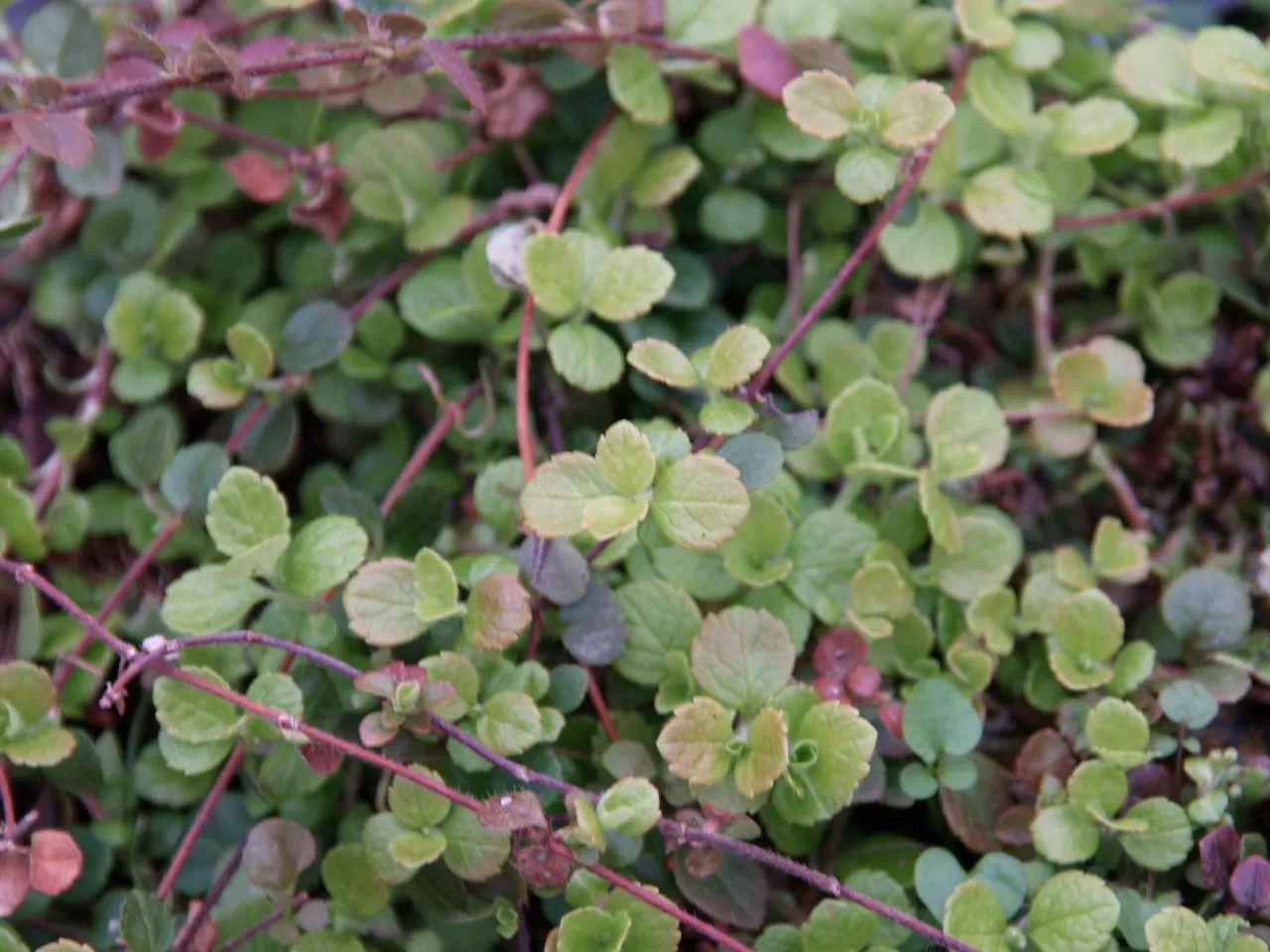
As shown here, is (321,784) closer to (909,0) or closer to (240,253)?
(240,253)

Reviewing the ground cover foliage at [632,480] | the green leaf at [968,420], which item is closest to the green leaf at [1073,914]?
the ground cover foliage at [632,480]

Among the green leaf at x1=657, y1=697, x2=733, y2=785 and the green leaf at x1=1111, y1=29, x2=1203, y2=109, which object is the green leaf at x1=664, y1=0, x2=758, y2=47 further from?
the green leaf at x1=657, y1=697, x2=733, y2=785

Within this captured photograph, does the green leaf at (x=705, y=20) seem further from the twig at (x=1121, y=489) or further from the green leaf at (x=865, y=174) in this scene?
the twig at (x=1121, y=489)

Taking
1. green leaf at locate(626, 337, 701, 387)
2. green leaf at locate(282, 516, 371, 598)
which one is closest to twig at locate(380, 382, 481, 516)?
green leaf at locate(282, 516, 371, 598)

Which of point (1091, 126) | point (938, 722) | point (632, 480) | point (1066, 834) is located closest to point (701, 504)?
point (632, 480)

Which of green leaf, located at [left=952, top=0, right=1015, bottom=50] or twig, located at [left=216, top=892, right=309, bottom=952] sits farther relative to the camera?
green leaf, located at [left=952, top=0, right=1015, bottom=50]

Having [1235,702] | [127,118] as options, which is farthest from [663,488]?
[127,118]
